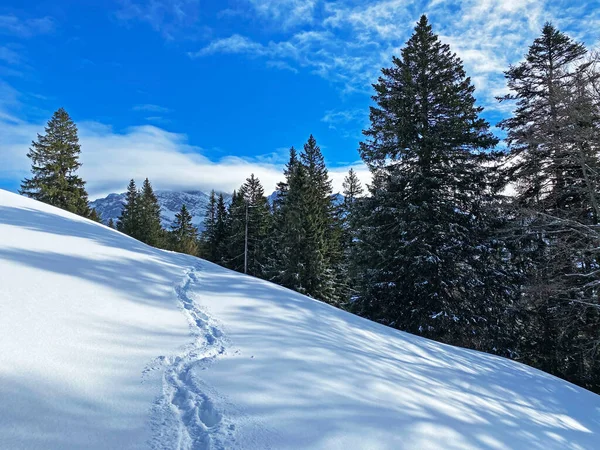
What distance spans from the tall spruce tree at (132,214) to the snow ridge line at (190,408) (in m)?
32.1

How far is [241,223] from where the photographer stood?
30438mm

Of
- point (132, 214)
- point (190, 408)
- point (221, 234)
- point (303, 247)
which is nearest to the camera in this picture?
point (190, 408)

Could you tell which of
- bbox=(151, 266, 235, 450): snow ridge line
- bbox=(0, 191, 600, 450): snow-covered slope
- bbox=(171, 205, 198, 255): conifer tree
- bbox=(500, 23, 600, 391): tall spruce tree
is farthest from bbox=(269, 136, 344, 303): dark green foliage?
bbox=(171, 205, 198, 255): conifer tree

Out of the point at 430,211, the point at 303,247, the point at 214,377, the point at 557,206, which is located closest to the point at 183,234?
the point at 303,247

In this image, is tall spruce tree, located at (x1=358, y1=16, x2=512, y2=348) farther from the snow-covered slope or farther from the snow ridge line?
the snow ridge line

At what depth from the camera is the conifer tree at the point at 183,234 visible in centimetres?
3856

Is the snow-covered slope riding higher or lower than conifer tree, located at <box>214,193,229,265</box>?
lower

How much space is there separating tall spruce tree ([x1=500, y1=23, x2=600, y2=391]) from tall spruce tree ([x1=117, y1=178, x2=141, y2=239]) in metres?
31.5

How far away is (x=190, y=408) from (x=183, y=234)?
40671mm

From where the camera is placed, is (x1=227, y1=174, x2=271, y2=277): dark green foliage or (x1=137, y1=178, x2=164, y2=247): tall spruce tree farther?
(x1=137, y1=178, x2=164, y2=247): tall spruce tree

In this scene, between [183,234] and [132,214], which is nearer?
[132,214]

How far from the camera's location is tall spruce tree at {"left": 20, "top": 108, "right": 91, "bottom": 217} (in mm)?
24625

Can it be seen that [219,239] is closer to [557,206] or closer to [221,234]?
[221,234]

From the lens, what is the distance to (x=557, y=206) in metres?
12.9
